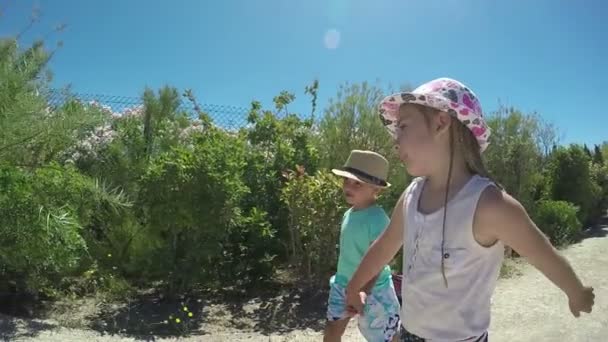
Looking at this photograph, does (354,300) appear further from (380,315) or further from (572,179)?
(572,179)

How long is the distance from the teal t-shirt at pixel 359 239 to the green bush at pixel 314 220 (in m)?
2.21

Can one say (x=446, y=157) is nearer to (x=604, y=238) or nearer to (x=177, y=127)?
(x=177, y=127)

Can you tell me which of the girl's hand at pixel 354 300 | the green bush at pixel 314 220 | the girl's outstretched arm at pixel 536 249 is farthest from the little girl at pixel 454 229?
the green bush at pixel 314 220

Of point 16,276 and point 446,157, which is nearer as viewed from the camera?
point 446,157

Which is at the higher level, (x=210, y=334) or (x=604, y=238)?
(x=604, y=238)

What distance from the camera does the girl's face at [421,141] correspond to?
80.1 inches

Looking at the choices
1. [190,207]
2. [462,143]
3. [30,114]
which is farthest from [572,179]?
[462,143]

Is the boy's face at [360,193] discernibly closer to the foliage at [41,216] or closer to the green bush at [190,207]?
the green bush at [190,207]

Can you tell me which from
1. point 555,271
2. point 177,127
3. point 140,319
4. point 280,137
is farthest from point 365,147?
point 555,271

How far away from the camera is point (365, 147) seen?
731 centimetres

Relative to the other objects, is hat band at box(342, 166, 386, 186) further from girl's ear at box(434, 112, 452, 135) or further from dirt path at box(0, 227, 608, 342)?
dirt path at box(0, 227, 608, 342)

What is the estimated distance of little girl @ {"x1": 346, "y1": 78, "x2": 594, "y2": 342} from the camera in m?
1.84

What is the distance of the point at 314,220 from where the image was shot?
5.95 m

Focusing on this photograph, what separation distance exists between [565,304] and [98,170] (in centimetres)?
505
